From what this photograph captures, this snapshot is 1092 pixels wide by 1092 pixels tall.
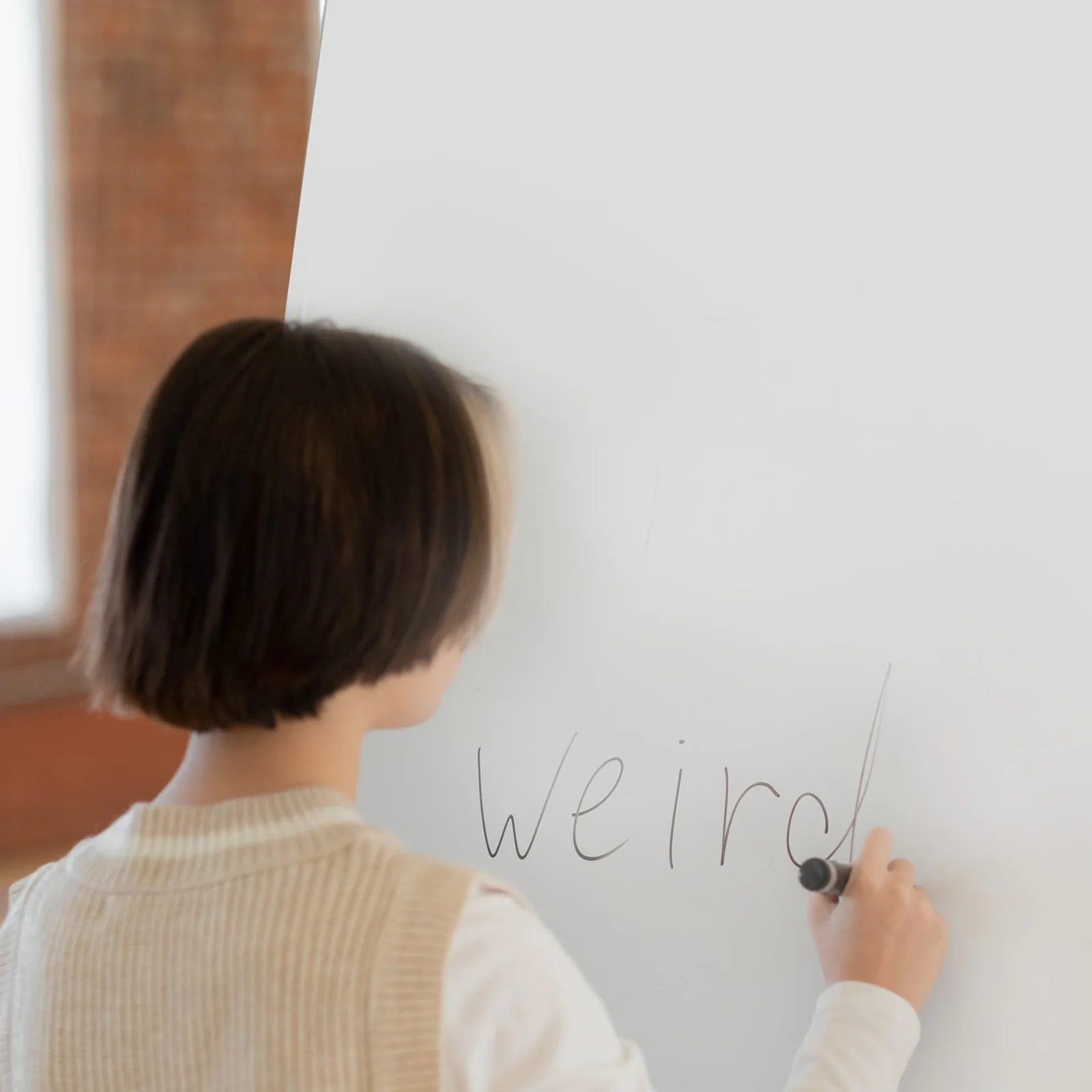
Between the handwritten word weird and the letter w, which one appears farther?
the letter w

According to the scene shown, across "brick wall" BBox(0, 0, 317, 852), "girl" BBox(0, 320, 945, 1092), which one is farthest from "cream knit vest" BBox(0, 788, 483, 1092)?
"brick wall" BBox(0, 0, 317, 852)

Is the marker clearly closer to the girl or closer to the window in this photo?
the girl

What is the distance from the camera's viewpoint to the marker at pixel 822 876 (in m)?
0.58

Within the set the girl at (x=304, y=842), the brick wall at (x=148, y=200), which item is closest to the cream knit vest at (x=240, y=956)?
the girl at (x=304, y=842)

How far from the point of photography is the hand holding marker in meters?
0.57

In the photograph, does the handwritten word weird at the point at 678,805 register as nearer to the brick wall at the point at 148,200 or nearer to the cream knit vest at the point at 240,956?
the cream knit vest at the point at 240,956

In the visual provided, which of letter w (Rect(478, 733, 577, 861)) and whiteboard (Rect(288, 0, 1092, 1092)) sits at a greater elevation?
whiteboard (Rect(288, 0, 1092, 1092))

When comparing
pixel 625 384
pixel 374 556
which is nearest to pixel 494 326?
pixel 625 384

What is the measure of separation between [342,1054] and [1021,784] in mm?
321

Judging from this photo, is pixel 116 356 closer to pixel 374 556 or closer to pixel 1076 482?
pixel 374 556

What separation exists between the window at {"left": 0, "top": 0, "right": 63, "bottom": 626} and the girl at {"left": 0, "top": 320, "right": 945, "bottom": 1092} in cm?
202

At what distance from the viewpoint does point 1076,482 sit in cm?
53

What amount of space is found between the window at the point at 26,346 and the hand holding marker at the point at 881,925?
88.2 inches

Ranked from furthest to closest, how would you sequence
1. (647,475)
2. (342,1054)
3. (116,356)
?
(116,356) < (647,475) < (342,1054)
